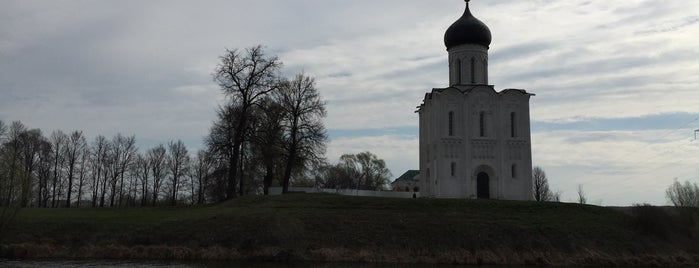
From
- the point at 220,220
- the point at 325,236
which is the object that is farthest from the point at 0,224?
the point at 325,236

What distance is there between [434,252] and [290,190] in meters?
19.2

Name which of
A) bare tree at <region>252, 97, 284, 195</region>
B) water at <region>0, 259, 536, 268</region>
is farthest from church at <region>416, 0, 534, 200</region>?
water at <region>0, 259, 536, 268</region>

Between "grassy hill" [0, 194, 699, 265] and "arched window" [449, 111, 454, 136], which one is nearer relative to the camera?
"grassy hill" [0, 194, 699, 265]

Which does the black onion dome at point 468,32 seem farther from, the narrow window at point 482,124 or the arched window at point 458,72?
the narrow window at point 482,124

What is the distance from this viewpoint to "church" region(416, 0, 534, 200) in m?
45.7

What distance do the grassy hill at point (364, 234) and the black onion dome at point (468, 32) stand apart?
1611 centimetres

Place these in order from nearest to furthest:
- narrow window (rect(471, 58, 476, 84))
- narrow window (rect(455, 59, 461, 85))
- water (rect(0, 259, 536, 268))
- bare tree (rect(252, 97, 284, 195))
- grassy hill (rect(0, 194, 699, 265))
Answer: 1. water (rect(0, 259, 536, 268))
2. grassy hill (rect(0, 194, 699, 265))
3. bare tree (rect(252, 97, 284, 195))
4. narrow window (rect(471, 58, 476, 84))
5. narrow window (rect(455, 59, 461, 85))

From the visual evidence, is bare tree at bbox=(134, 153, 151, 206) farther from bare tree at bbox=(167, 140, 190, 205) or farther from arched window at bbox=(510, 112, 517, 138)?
arched window at bbox=(510, 112, 517, 138)

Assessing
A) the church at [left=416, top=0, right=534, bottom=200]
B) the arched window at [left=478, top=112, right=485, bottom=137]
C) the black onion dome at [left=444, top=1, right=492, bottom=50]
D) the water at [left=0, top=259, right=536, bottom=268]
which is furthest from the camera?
the black onion dome at [left=444, top=1, right=492, bottom=50]

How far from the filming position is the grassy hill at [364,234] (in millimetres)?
28531

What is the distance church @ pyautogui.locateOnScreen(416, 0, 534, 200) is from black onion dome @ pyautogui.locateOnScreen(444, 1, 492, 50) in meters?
0.08

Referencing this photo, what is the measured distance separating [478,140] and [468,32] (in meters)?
8.63

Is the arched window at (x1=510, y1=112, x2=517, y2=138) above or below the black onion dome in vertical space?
below

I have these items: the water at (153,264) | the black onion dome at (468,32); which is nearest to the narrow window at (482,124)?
the black onion dome at (468,32)
